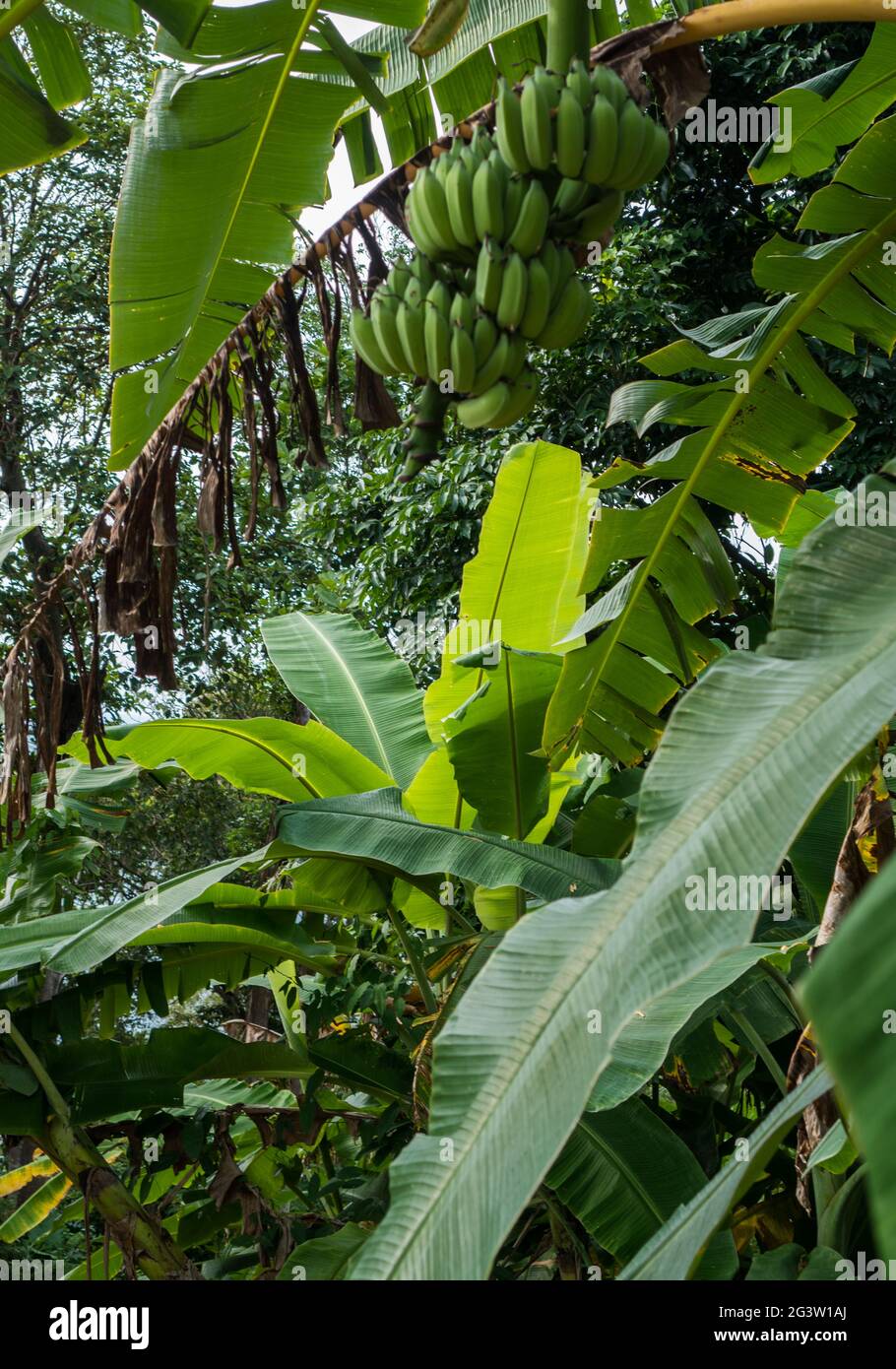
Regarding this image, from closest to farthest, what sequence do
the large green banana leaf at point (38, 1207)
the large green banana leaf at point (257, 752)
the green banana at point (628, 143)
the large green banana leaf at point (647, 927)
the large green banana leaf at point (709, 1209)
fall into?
the large green banana leaf at point (647, 927) < the large green banana leaf at point (709, 1209) < the green banana at point (628, 143) < the large green banana leaf at point (257, 752) < the large green banana leaf at point (38, 1207)

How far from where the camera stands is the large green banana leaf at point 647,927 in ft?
2.07

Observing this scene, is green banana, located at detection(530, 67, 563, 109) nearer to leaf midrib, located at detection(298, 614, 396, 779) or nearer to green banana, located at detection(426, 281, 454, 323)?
green banana, located at detection(426, 281, 454, 323)

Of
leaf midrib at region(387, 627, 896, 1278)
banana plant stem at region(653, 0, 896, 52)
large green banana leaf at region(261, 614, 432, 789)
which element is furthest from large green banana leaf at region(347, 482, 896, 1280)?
large green banana leaf at region(261, 614, 432, 789)

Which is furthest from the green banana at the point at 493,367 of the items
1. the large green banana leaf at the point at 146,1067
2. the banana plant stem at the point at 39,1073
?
the banana plant stem at the point at 39,1073

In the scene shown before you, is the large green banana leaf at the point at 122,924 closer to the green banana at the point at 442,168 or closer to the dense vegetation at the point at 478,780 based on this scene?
the dense vegetation at the point at 478,780

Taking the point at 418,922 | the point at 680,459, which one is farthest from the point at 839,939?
the point at 418,922

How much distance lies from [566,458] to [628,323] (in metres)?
2.87

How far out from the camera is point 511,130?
1.32 metres

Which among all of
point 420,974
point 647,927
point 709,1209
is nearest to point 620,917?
point 647,927

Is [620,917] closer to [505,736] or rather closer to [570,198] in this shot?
[570,198]

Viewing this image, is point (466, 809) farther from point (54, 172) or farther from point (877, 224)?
point (54, 172)

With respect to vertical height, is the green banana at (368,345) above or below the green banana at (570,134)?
below

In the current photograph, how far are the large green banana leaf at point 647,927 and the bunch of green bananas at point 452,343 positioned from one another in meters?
0.69

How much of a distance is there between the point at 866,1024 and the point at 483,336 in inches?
43.9
